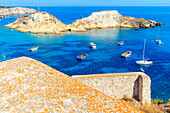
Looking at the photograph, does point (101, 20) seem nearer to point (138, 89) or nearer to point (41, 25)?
point (41, 25)

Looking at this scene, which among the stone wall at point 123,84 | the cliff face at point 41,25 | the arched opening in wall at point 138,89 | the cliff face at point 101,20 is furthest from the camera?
the cliff face at point 101,20

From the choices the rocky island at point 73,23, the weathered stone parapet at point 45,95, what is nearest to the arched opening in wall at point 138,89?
the weathered stone parapet at point 45,95

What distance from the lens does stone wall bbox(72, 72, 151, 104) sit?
605 inches

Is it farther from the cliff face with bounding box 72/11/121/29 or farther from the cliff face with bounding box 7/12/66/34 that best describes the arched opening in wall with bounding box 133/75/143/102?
the cliff face with bounding box 72/11/121/29

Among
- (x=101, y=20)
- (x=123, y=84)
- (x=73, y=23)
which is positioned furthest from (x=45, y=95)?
(x=101, y=20)

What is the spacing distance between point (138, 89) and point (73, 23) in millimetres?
84813

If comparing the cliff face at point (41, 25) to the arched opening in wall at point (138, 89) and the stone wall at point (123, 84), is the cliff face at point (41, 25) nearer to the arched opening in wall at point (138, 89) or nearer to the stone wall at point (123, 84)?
the stone wall at point (123, 84)

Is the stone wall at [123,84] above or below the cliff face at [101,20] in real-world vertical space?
below

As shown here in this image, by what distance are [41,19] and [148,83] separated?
3291 inches

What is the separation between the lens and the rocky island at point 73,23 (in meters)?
86.1

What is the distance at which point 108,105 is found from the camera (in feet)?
21.6

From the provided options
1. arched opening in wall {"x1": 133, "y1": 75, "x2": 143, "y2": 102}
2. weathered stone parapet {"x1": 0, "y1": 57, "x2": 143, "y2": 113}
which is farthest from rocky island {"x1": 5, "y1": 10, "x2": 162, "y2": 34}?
weathered stone parapet {"x1": 0, "y1": 57, "x2": 143, "y2": 113}

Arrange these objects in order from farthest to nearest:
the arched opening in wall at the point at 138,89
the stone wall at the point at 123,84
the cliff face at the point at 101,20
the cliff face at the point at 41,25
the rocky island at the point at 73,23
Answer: the cliff face at the point at 101,20 → the rocky island at the point at 73,23 → the cliff face at the point at 41,25 → the arched opening in wall at the point at 138,89 → the stone wall at the point at 123,84

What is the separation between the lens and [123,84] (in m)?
16.2
